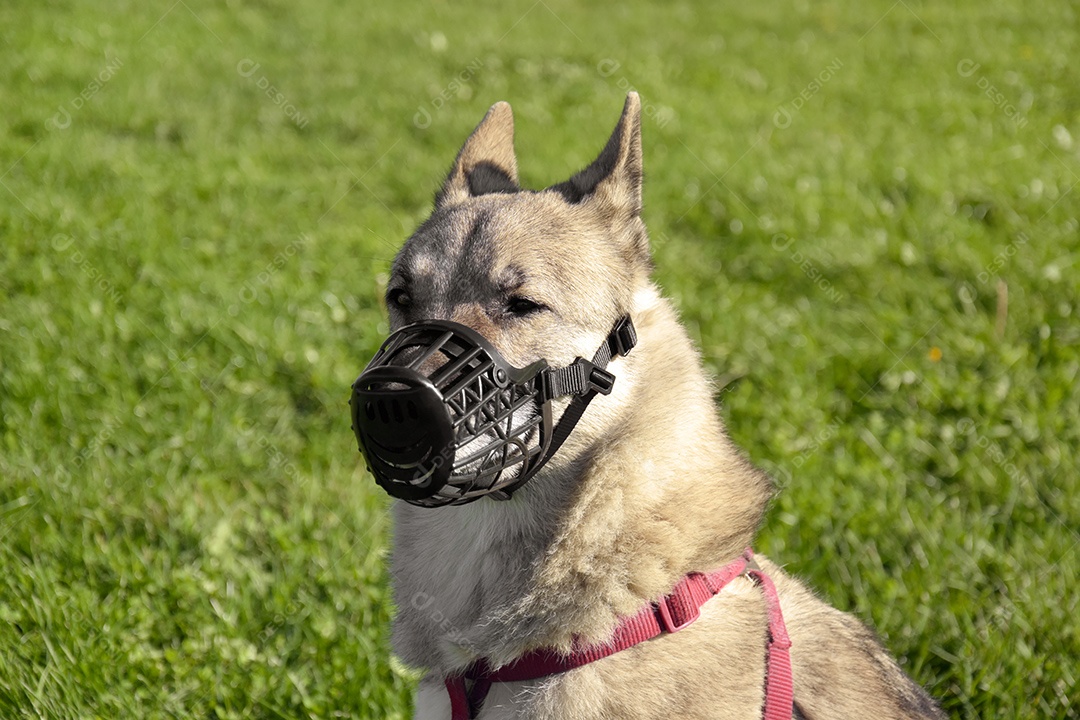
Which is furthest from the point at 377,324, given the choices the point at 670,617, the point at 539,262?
the point at 670,617

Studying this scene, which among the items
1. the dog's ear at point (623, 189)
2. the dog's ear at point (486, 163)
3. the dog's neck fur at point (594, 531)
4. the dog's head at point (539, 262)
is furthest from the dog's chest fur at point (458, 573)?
the dog's ear at point (486, 163)

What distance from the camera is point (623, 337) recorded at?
8.54 ft

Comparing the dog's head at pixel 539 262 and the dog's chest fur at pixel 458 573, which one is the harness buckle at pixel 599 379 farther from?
the dog's chest fur at pixel 458 573

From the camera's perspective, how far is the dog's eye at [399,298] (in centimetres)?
265

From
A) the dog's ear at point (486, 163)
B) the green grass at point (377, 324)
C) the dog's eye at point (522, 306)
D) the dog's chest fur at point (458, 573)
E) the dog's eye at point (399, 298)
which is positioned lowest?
the green grass at point (377, 324)

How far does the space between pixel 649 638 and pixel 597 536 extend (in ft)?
0.95

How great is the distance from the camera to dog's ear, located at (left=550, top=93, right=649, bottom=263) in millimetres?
2865

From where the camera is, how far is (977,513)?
405 centimetres

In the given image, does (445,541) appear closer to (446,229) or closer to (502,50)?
(446,229)

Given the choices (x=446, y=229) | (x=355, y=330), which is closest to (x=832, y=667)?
(x=446, y=229)

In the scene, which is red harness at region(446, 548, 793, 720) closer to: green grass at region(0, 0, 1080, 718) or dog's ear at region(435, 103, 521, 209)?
green grass at region(0, 0, 1080, 718)

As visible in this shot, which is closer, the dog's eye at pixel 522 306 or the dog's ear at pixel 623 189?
the dog's eye at pixel 522 306

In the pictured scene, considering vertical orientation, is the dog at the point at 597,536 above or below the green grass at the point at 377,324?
above

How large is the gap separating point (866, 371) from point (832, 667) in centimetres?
297
